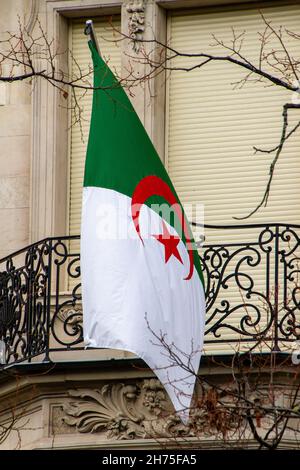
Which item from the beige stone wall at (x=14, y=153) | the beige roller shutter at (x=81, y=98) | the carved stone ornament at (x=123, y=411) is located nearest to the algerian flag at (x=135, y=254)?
the carved stone ornament at (x=123, y=411)

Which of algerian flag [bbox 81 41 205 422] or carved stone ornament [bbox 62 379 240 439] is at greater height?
algerian flag [bbox 81 41 205 422]

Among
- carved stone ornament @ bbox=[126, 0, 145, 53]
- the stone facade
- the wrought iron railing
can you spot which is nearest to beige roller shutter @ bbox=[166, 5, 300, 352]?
the wrought iron railing

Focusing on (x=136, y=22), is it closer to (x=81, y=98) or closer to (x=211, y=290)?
(x=81, y=98)

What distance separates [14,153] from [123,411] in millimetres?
3507

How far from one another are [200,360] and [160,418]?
764 mm

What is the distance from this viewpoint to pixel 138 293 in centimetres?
2686

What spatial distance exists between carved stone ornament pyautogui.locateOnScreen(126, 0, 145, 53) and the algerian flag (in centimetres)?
217

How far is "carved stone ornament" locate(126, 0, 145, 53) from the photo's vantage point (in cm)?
2969

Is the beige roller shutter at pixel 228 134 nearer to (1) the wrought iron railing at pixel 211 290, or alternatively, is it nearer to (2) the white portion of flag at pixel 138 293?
(1) the wrought iron railing at pixel 211 290

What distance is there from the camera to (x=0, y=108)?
30062 mm

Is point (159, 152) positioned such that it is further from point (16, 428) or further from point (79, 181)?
point (16, 428)

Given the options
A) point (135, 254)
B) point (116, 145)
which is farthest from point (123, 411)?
point (116, 145)

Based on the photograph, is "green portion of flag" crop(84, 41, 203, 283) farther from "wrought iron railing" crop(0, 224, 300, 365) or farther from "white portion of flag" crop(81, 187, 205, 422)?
"wrought iron railing" crop(0, 224, 300, 365)

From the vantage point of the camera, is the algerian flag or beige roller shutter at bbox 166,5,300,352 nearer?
the algerian flag
